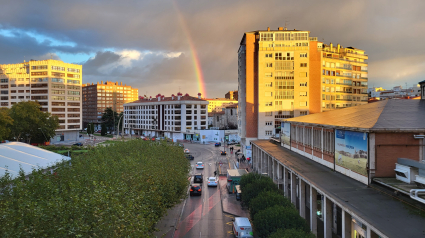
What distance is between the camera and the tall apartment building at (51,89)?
3219 inches

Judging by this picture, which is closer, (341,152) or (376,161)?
(376,161)

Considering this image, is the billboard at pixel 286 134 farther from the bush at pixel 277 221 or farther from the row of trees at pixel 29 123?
the row of trees at pixel 29 123

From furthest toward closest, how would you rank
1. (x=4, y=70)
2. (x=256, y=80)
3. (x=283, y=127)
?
(x=4, y=70), (x=256, y=80), (x=283, y=127)

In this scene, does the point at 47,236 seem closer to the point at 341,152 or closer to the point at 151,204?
the point at 151,204

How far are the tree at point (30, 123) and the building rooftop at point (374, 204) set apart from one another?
219 feet

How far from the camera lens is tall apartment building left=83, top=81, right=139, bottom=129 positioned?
154875 millimetres

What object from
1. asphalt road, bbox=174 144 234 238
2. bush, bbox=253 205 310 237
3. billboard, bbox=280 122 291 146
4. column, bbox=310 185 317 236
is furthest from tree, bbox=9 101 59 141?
column, bbox=310 185 317 236

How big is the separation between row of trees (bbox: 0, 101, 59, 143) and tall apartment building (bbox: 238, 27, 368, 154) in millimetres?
48031

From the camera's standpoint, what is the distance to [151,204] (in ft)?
50.2

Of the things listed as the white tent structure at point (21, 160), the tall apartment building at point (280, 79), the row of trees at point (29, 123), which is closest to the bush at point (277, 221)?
the white tent structure at point (21, 160)

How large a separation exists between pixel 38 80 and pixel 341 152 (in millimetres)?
89382

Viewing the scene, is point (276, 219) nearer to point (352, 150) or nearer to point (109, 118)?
point (352, 150)

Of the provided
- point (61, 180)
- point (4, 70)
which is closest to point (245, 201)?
point (61, 180)

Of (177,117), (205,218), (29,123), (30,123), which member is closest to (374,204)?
(205,218)
